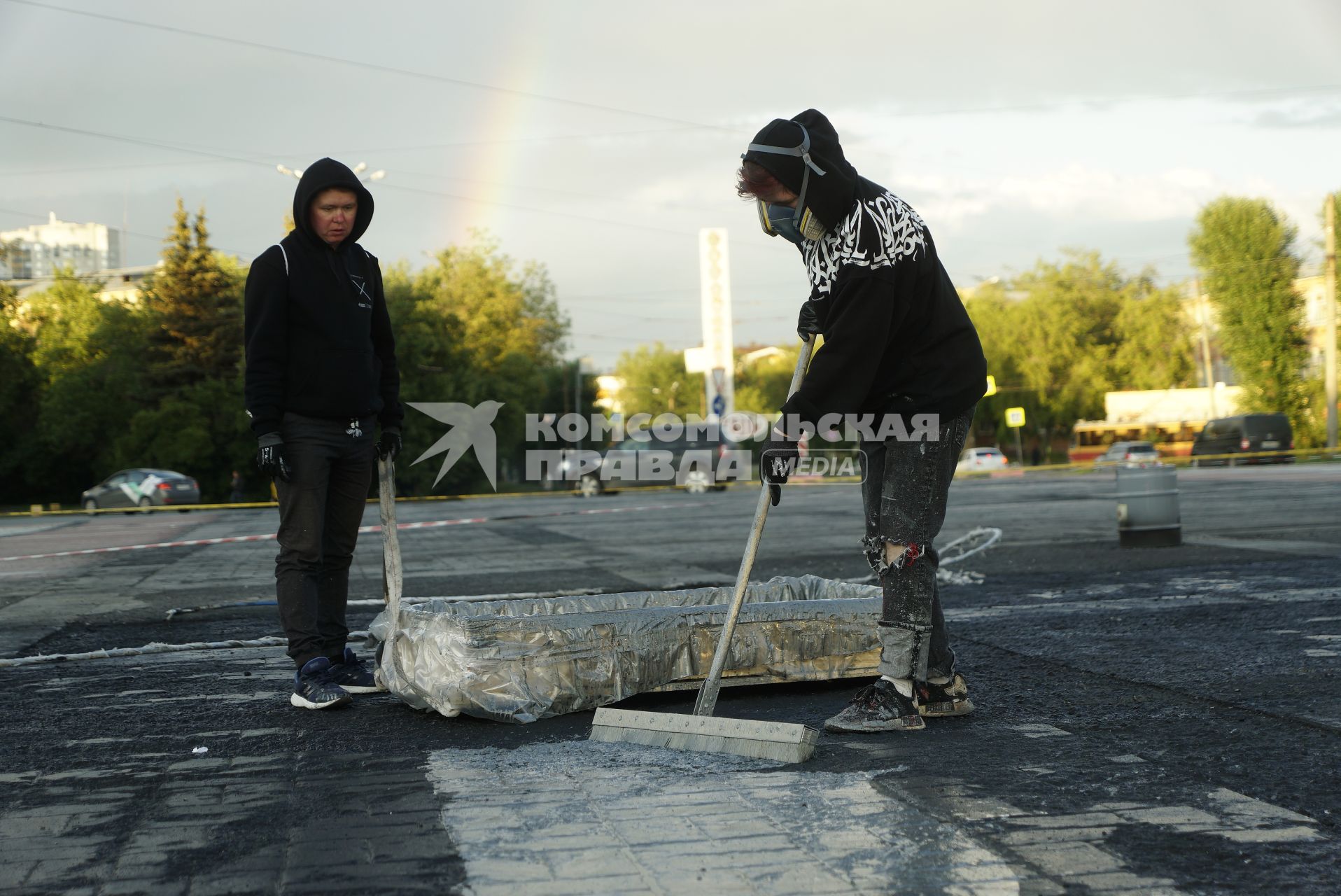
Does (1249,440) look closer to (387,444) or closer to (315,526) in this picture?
(387,444)

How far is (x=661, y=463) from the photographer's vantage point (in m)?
31.5

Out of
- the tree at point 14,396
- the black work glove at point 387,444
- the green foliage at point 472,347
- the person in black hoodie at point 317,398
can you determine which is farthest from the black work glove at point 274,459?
the tree at point 14,396

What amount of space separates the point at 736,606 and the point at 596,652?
1.69 ft

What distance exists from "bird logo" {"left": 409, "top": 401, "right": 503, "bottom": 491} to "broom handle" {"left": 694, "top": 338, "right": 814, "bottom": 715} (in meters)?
47.0

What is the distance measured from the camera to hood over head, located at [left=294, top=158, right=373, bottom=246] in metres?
4.67

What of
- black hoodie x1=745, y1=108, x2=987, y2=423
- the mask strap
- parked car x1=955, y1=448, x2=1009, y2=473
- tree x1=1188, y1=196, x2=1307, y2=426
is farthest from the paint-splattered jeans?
tree x1=1188, y1=196, x2=1307, y2=426

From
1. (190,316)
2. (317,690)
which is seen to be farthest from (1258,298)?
(317,690)

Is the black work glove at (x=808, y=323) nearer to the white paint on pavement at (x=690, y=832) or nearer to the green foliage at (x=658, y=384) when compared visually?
the white paint on pavement at (x=690, y=832)

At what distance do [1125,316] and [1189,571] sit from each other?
61550mm

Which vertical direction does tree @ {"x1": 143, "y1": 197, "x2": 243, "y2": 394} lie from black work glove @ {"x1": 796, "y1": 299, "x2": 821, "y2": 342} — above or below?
above

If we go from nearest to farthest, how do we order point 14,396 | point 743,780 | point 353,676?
point 743,780, point 353,676, point 14,396

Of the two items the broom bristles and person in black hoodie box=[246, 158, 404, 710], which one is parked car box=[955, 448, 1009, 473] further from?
the broom bristles

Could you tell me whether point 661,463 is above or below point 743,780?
above

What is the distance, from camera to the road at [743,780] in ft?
8.23
